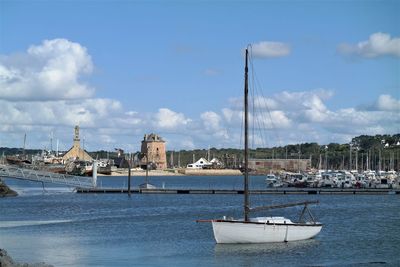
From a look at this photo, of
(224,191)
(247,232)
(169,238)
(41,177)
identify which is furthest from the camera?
(41,177)

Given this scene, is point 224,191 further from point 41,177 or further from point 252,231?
point 252,231

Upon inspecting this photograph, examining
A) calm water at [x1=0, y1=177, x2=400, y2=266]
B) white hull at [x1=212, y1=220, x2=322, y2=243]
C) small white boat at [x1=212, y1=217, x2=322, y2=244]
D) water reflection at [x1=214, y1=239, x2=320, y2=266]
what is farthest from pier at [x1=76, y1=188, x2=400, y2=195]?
white hull at [x1=212, y1=220, x2=322, y2=243]

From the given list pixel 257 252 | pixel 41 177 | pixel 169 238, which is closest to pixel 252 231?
pixel 257 252

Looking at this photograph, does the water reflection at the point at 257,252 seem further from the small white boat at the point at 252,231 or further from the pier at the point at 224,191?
the pier at the point at 224,191

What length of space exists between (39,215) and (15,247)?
3001cm

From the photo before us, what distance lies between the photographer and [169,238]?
179 ft

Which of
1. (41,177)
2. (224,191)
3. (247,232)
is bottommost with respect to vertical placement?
(247,232)

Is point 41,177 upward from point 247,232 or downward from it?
upward

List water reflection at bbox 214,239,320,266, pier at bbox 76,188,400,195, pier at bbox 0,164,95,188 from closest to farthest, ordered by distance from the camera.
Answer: water reflection at bbox 214,239,320,266 < pier at bbox 0,164,95,188 < pier at bbox 76,188,400,195

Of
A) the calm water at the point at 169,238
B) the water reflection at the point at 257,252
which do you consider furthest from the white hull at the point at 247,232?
the calm water at the point at 169,238

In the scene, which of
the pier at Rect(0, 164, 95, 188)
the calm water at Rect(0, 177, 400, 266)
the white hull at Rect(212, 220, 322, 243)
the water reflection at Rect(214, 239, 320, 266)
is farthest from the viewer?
the pier at Rect(0, 164, 95, 188)

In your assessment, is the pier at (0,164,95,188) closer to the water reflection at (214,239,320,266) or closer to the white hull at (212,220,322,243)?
the white hull at (212,220,322,243)

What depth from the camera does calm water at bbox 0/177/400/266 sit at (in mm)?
42875

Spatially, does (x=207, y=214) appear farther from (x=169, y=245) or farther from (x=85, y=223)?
(x=169, y=245)
